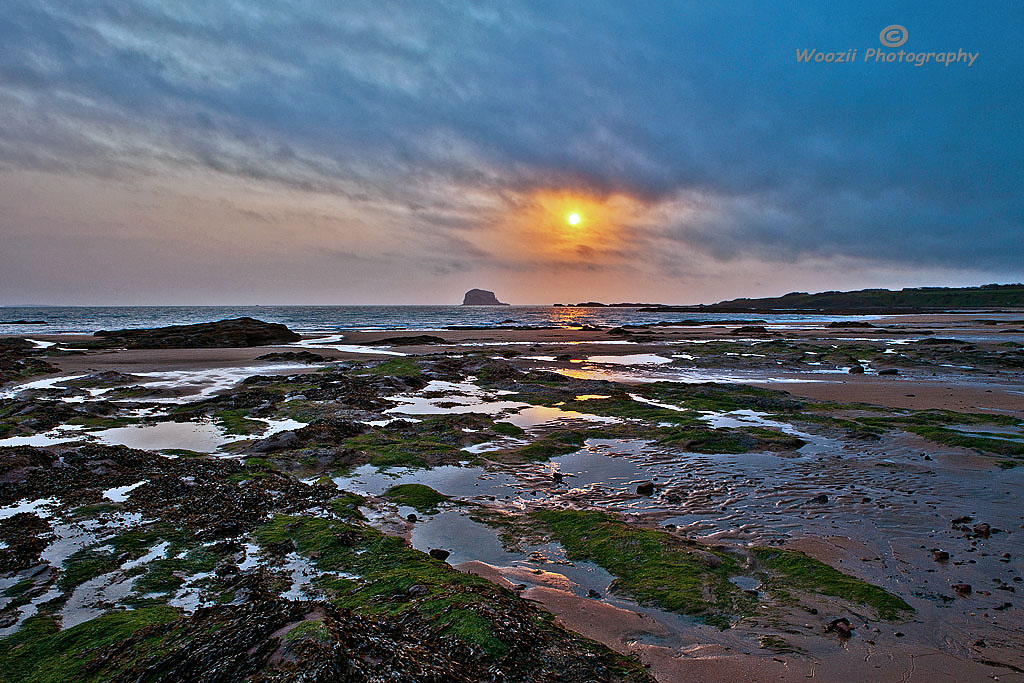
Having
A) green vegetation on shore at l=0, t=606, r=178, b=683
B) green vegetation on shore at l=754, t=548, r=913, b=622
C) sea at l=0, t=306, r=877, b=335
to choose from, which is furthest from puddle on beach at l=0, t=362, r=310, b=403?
sea at l=0, t=306, r=877, b=335

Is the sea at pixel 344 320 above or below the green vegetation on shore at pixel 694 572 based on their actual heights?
above

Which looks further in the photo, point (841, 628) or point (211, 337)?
point (211, 337)

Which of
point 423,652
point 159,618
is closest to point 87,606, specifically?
point 159,618

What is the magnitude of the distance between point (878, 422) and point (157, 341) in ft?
147

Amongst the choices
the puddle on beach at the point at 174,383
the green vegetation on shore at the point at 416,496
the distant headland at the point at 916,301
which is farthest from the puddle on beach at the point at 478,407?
the distant headland at the point at 916,301

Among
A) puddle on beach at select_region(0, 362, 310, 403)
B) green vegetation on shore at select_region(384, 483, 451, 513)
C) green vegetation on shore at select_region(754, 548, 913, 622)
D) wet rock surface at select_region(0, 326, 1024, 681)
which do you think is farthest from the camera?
puddle on beach at select_region(0, 362, 310, 403)

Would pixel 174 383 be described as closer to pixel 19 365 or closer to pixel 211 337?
pixel 19 365

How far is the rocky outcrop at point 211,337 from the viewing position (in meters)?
35.8

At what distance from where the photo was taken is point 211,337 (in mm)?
37594

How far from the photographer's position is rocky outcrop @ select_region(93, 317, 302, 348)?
35.8 m

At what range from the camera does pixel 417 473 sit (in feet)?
28.2

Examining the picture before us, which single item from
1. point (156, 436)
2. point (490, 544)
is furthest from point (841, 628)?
point (156, 436)

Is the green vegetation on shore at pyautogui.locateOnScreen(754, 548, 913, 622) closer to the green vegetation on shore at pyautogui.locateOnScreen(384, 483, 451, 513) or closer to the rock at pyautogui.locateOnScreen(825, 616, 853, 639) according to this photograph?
the rock at pyautogui.locateOnScreen(825, 616, 853, 639)

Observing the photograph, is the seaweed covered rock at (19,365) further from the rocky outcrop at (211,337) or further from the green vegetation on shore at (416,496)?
the green vegetation on shore at (416,496)
